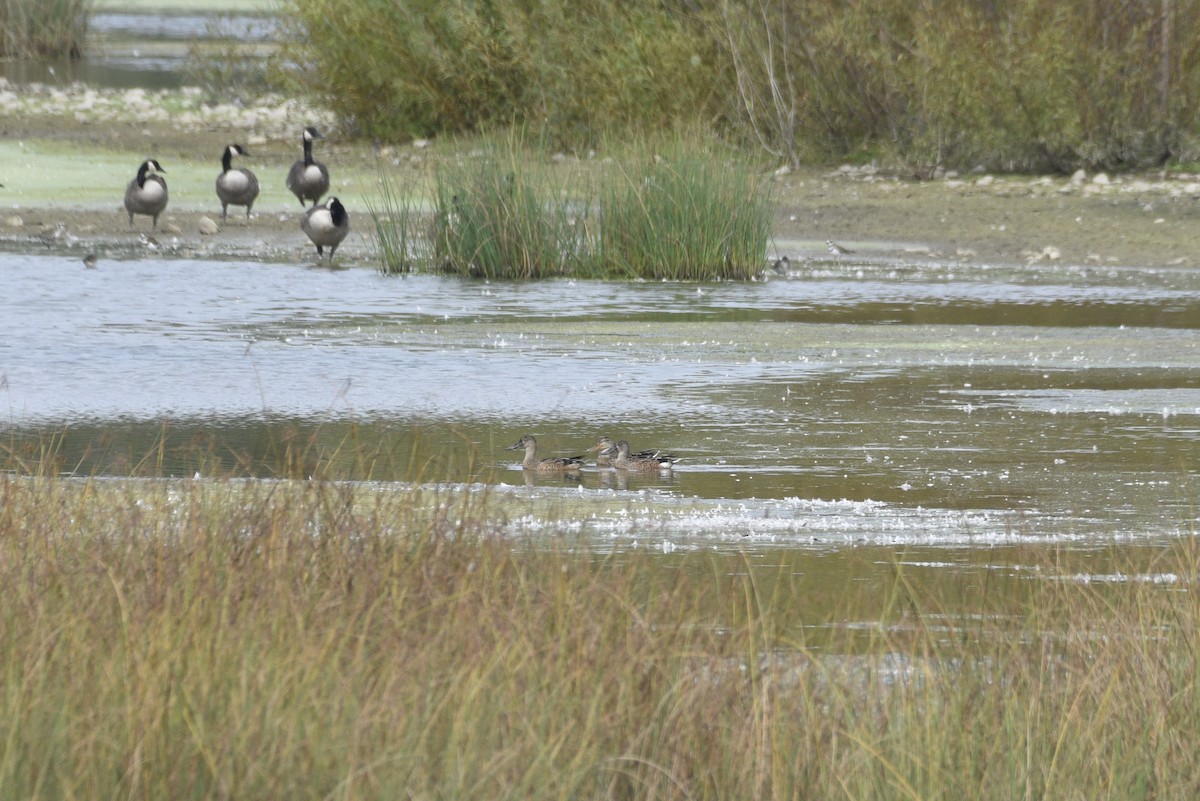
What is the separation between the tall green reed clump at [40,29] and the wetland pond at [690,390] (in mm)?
21701

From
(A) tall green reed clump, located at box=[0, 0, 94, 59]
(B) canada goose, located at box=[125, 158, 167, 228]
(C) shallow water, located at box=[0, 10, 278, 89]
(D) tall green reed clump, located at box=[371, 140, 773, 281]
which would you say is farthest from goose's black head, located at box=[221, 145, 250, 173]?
(A) tall green reed clump, located at box=[0, 0, 94, 59]

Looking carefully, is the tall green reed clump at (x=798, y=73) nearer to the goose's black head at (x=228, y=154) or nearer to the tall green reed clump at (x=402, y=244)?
the goose's black head at (x=228, y=154)

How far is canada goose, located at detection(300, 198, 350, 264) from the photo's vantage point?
1496 centimetres

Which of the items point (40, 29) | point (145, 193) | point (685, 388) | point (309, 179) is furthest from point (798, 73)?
point (40, 29)

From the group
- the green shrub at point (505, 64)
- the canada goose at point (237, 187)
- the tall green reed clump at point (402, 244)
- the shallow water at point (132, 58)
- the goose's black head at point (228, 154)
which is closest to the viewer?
the tall green reed clump at point (402, 244)

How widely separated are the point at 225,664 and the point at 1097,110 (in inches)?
618

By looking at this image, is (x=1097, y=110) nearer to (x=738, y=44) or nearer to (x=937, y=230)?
(x=937, y=230)

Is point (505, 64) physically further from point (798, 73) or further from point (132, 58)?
point (132, 58)

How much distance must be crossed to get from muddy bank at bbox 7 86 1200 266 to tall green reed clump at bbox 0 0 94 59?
519 inches

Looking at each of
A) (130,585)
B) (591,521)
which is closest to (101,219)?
(591,521)

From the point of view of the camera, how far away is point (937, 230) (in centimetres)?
1669

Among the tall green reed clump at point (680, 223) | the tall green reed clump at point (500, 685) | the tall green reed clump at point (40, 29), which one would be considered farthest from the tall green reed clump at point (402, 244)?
the tall green reed clump at point (40, 29)

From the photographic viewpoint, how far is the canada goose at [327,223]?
589 inches

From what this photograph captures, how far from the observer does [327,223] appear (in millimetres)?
15039
